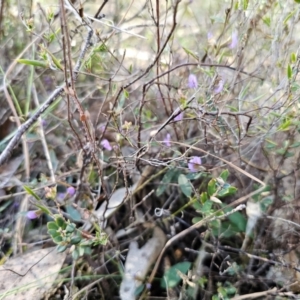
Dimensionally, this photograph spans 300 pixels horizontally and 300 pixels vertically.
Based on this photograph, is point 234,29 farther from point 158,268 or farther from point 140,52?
point 158,268

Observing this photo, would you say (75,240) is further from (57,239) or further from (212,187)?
(212,187)

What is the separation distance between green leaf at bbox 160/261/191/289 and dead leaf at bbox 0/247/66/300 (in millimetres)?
243

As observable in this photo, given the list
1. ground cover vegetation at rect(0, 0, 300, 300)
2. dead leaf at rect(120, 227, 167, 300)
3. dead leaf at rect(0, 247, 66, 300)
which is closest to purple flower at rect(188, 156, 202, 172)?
ground cover vegetation at rect(0, 0, 300, 300)

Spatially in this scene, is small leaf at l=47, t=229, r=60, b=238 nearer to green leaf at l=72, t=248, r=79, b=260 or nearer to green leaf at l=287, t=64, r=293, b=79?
green leaf at l=72, t=248, r=79, b=260

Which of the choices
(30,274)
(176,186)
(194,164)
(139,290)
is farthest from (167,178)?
(30,274)

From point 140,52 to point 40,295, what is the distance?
2.88 feet

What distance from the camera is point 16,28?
1438mm

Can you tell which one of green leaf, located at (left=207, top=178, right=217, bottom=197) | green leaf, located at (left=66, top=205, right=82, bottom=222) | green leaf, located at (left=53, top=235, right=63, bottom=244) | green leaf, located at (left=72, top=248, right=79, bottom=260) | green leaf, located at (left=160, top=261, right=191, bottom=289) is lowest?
green leaf, located at (left=160, top=261, right=191, bottom=289)

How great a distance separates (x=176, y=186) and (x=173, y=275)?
0.23 meters

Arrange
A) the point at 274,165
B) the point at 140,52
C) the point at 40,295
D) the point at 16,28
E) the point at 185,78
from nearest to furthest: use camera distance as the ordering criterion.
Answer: the point at 40,295, the point at 274,165, the point at 185,78, the point at 16,28, the point at 140,52

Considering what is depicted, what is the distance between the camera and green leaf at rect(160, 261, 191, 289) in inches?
41.4

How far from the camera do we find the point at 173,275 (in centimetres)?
107

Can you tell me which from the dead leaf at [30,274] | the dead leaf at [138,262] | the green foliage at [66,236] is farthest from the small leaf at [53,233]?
the dead leaf at [138,262]

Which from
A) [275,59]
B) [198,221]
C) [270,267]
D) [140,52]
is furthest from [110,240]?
[140,52]
